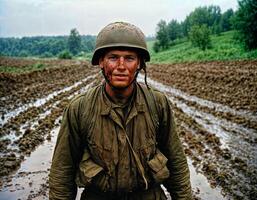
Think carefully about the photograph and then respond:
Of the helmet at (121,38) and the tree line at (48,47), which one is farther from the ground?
the helmet at (121,38)

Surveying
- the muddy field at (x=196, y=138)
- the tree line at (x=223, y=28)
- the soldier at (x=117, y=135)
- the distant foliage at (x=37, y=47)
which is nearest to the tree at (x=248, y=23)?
the tree line at (x=223, y=28)

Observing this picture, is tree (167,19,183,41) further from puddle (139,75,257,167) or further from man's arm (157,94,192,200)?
man's arm (157,94,192,200)

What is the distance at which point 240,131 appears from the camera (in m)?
8.09

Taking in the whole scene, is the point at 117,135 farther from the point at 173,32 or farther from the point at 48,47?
the point at 48,47

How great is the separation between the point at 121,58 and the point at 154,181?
82 cm

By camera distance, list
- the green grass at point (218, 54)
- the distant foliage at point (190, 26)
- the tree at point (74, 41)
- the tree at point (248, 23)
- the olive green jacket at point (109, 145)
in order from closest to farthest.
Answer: the olive green jacket at point (109, 145) < the green grass at point (218, 54) < the tree at point (248, 23) < the distant foliage at point (190, 26) < the tree at point (74, 41)

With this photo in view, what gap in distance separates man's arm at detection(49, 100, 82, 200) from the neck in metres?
0.24

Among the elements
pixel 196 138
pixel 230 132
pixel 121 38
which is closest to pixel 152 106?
pixel 121 38

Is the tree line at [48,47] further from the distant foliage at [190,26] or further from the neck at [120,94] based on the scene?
the neck at [120,94]

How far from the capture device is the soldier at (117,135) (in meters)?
2.09

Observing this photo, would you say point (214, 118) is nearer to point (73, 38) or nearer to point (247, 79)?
point (247, 79)

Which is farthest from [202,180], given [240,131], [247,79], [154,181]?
[247,79]

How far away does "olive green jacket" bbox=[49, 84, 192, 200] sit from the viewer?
2080 mm

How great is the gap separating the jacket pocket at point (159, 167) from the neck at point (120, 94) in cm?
42
